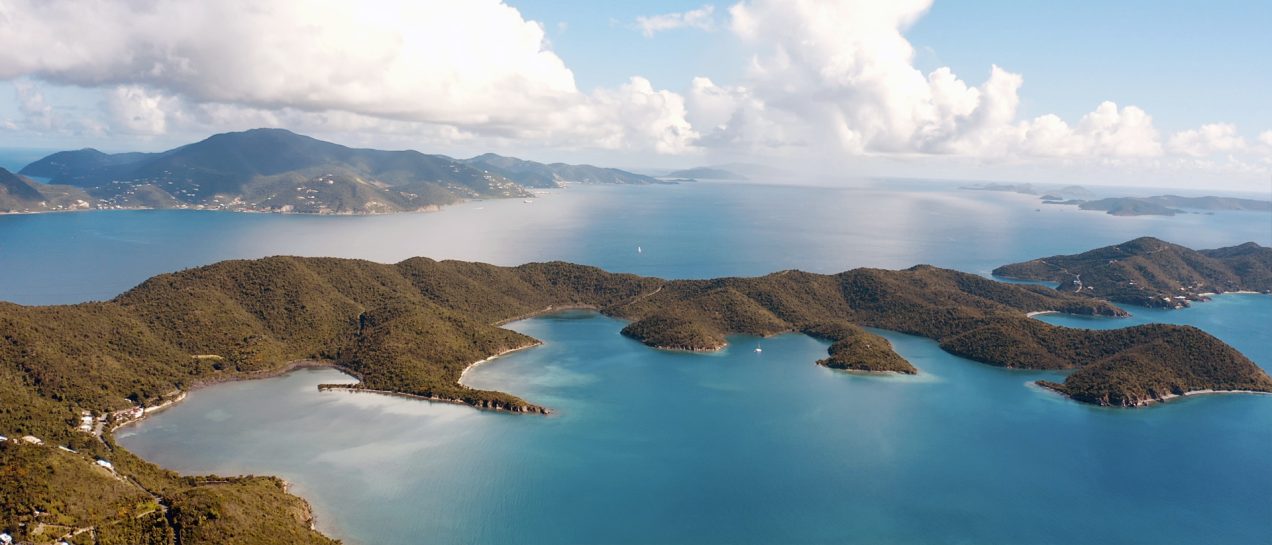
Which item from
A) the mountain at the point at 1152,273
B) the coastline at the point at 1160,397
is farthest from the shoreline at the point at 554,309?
the mountain at the point at 1152,273

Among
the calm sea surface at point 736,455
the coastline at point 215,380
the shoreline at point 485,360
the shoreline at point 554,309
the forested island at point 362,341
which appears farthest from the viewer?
the shoreline at point 554,309

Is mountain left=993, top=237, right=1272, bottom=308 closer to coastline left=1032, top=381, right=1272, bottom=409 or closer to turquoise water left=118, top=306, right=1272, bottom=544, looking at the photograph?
coastline left=1032, top=381, right=1272, bottom=409

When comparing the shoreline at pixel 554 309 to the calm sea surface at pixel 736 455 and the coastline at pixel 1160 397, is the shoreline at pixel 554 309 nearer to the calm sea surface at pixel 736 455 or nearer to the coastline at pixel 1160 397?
the calm sea surface at pixel 736 455

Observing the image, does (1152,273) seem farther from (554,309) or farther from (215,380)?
(215,380)

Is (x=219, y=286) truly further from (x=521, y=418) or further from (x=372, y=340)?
(x=521, y=418)

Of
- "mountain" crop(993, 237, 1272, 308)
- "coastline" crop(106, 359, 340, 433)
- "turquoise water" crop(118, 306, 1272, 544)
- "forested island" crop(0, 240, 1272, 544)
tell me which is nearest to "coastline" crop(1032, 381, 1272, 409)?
"forested island" crop(0, 240, 1272, 544)

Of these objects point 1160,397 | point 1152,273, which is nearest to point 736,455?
point 1160,397
